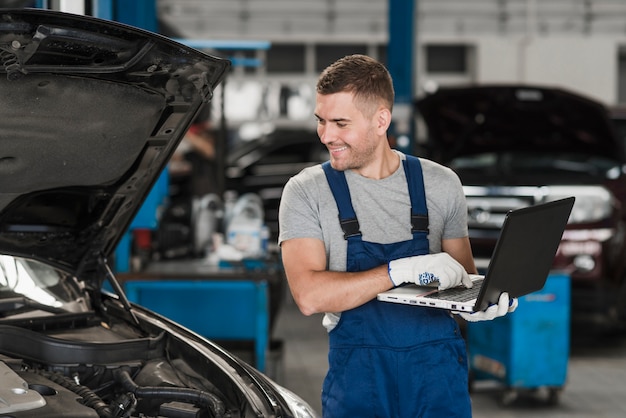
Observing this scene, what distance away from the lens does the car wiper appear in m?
2.56

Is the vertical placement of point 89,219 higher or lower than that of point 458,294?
higher

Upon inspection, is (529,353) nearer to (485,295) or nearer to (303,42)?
(485,295)

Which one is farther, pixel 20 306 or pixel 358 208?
pixel 20 306

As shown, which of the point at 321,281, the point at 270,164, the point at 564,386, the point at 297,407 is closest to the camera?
the point at 321,281

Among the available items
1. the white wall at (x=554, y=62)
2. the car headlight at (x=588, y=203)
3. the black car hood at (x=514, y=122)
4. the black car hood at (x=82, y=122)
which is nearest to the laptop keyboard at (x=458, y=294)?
the black car hood at (x=82, y=122)

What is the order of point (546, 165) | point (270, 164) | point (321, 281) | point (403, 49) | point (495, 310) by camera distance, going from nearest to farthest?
1. point (495, 310)
2. point (321, 281)
3. point (546, 165)
4. point (403, 49)
5. point (270, 164)

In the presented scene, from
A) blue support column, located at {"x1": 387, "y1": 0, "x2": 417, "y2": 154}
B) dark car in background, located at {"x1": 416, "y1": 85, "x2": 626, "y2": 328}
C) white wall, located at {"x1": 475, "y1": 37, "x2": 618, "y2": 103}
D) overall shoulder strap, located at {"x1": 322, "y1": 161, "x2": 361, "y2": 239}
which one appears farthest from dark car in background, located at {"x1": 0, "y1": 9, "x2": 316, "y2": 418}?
white wall, located at {"x1": 475, "y1": 37, "x2": 618, "y2": 103}

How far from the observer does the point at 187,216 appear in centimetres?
542

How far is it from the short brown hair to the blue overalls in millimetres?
211

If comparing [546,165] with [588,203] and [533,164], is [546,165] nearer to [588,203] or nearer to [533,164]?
[533,164]

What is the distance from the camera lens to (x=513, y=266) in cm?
212

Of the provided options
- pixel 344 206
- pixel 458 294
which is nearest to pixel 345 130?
pixel 344 206

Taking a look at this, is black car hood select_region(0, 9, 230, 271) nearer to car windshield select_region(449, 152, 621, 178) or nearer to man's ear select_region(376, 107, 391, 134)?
man's ear select_region(376, 107, 391, 134)

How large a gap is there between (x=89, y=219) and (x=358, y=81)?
991 millimetres
